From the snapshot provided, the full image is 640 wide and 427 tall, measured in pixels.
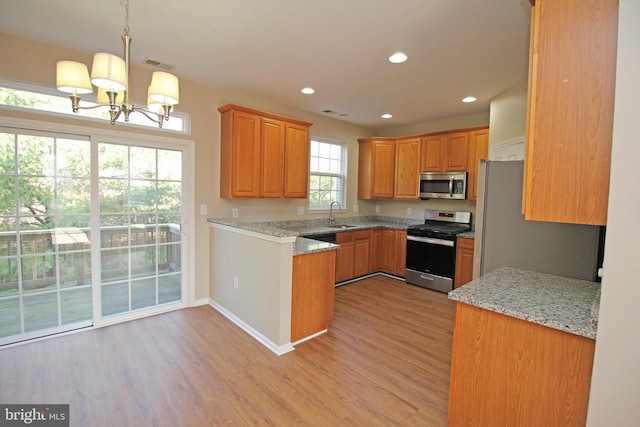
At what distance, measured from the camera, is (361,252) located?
4.97 meters

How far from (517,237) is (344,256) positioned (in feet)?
8.74

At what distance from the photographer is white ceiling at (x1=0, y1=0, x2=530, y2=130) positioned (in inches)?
81.4

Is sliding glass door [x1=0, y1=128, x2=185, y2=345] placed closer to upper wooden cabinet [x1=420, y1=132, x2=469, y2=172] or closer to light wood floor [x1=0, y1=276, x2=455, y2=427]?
light wood floor [x1=0, y1=276, x2=455, y2=427]

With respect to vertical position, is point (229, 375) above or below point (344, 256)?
below

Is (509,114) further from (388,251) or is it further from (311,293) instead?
(311,293)

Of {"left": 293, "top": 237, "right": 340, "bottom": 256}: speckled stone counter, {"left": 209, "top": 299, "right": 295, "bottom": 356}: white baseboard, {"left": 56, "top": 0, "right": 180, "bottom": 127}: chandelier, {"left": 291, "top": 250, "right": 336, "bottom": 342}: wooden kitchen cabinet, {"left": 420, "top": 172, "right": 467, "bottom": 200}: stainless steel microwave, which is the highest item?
{"left": 56, "top": 0, "right": 180, "bottom": 127}: chandelier

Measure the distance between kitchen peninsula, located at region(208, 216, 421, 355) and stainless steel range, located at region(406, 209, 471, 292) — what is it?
2.05 meters

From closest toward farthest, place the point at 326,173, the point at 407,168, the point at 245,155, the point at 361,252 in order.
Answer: the point at 245,155, the point at 361,252, the point at 407,168, the point at 326,173

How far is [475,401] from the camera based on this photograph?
156 centimetres

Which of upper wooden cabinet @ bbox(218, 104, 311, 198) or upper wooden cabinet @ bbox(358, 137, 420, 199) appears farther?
upper wooden cabinet @ bbox(358, 137, 420, 199)

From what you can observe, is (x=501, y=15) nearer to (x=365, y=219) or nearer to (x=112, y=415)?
(x=112, y=415)

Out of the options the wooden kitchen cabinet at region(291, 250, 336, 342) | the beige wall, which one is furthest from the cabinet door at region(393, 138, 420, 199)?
the wooden kitchen cabinet at region(291, 250, 336, 342)

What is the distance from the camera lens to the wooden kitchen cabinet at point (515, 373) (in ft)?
4.18

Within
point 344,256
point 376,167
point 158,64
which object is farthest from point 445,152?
point 158,64
